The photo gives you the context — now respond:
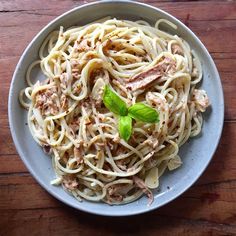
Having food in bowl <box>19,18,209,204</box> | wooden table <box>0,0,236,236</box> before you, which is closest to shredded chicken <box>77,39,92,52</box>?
food in bowl <box>19,18,209,204</box>

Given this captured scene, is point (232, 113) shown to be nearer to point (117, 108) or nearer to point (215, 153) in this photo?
point (215, 153)

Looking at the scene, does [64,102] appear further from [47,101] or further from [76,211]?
[76,211]

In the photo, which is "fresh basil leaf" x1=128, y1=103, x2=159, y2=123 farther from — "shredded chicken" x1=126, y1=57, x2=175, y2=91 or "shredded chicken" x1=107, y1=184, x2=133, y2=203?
"shredded chicken" x1=107, y1=184, x2=133, y2=203

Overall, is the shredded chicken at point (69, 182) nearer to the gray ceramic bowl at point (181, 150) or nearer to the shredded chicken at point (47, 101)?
the gray ceramic bowl at point (181, 150)

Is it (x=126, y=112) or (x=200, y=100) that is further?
(x=200, y=100)

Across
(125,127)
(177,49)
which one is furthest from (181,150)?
(177,49)

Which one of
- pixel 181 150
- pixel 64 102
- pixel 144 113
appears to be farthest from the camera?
pixel 181 150

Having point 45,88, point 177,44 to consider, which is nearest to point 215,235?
point 177,44
